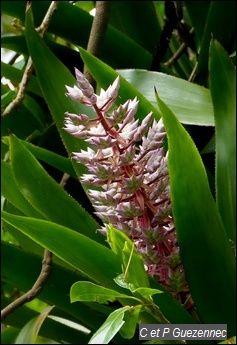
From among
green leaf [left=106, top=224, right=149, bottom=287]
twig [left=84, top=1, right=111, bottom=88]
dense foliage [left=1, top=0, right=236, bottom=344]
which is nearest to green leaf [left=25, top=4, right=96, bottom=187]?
dense foliage [left=1, top=0, right=236, bottom=344]

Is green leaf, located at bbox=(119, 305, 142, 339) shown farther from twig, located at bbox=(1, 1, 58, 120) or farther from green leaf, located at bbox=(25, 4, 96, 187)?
twig, located at bbox=(1, 1, 58, 120)

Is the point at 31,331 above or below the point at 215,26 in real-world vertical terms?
below

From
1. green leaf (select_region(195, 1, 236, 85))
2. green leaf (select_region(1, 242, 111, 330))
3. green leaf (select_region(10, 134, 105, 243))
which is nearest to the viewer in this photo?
green leaf (select_region(10, 134, 105, 243))

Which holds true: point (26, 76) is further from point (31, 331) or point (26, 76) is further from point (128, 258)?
point (128, 258)

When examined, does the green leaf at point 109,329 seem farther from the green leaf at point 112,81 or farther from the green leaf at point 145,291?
the green leaf at point 112,81

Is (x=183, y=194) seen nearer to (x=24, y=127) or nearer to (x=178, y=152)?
(x=178, y=152)

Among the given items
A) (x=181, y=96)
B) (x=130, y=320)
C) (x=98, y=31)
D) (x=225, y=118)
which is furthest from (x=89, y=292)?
(x=98, y=31)

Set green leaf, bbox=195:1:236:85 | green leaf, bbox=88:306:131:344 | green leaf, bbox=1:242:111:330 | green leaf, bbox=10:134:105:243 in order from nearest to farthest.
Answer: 1. green leaf, bbox=88:306:131:344
2. green leaf, bbox=10:134:105:243
3. green leaf, bbox=1:242:111:330
4. green leaf, bbox=195:1:236:85
